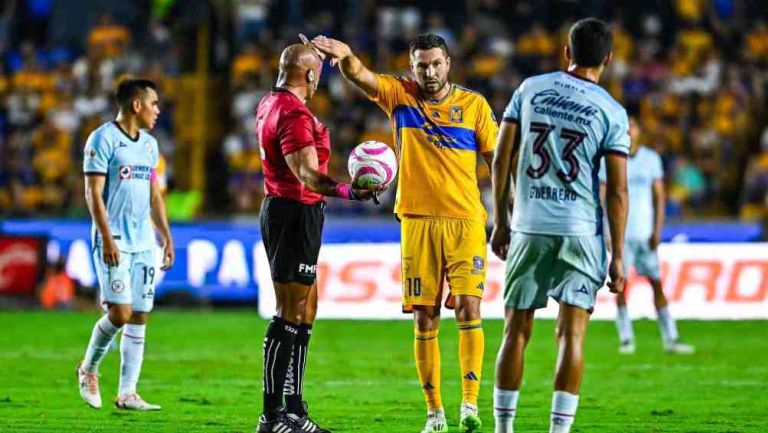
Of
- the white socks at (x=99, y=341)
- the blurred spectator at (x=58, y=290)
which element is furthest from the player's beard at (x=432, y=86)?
the blurred spectator at (x=58, y=290)

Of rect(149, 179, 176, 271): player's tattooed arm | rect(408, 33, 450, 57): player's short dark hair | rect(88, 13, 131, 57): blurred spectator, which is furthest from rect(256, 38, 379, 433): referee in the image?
rect(88, 13, 131, 57): blurred spectator

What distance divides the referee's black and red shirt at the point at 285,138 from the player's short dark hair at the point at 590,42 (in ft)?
5.59

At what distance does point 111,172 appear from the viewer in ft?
34.2

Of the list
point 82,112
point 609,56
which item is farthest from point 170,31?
point 609,56

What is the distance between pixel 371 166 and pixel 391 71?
1818cm

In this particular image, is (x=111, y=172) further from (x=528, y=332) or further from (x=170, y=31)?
(x=170, y=31)

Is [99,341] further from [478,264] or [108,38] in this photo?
[108,38]

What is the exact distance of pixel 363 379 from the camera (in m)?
12.8

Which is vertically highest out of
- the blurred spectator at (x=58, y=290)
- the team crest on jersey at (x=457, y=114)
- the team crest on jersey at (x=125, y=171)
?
the team crest on jersey at (x=457, y=114)

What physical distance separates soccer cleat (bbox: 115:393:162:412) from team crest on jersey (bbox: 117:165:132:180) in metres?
1.63

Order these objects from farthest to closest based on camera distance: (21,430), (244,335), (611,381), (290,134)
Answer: (244,335), (611,381), (21,430), (290,134)

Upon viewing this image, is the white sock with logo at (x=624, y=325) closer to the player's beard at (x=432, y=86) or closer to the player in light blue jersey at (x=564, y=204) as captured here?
the player's beard at (x=432, y=86)

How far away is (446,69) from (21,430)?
3.68 metres

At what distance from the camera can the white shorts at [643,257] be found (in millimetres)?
15305
